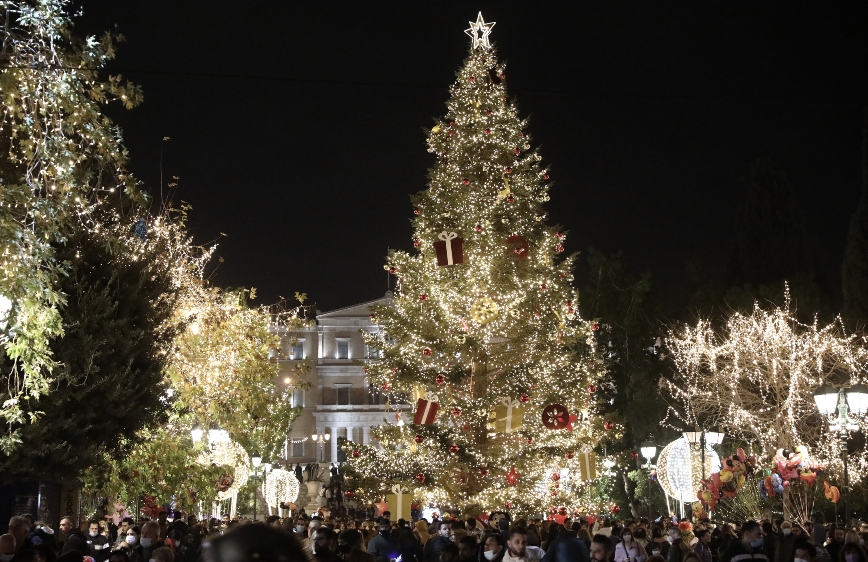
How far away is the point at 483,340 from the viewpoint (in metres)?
25.7

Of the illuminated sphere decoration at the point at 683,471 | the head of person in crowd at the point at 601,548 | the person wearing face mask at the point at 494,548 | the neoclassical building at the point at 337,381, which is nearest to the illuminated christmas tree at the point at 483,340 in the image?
the illuminated sphere decoration at the point at 683,471

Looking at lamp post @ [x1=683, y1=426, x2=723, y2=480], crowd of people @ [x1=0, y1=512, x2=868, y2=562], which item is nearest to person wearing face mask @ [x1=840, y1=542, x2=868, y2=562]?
crowd of people @ [x1=0, y1=512, x2=868, y2=562]

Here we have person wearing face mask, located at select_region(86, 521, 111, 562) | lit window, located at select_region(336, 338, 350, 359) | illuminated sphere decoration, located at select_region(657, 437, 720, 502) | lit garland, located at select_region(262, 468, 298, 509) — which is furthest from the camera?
lit window, located at select_region(336, 338, 350, 359)

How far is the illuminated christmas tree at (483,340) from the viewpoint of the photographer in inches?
987

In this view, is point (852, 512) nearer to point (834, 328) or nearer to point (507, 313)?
point (834, 328)

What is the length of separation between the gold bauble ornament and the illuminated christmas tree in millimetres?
26

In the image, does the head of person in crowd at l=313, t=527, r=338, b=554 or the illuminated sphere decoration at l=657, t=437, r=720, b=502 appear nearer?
the head of person in crowd at l=313, t=527, r=338, b=554

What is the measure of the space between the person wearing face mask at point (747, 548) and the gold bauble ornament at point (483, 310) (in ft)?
45.0

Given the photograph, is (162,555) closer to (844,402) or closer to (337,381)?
(844,402)

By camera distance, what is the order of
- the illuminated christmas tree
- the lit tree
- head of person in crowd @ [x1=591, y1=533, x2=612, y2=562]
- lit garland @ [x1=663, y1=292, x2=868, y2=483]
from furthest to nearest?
lit garland @ [x1=663, y1=292, x2=868, y2=483] → the illuminated christmas tree → the lit tree → head of person in crowd @ [x1=591, y1=533, x2=612, y2=562]

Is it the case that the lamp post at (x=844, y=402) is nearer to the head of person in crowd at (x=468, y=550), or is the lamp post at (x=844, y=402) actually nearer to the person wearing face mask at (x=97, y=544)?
the head of person in crowd at (x=468, y=550)

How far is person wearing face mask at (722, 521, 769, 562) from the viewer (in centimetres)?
930

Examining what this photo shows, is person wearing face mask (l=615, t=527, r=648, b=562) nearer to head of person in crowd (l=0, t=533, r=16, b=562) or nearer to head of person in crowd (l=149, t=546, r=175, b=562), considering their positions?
head of person in crowd (l=149, t=546, r=175, b=562)

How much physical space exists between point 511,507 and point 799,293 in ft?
59.6
